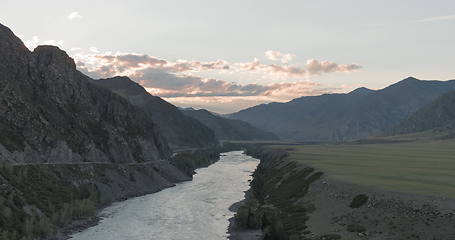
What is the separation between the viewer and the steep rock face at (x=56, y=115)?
11612 centimetres

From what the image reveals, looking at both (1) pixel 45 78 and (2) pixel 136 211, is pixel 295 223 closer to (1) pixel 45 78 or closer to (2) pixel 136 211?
(2) pixel 136 211

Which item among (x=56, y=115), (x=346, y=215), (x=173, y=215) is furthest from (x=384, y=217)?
(x=56, y=115)

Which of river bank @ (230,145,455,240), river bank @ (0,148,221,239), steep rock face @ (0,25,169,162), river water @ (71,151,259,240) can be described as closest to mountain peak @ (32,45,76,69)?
steep rock face @ (0,25,169,162)

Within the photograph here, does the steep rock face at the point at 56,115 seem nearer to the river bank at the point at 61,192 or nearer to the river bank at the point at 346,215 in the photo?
the river bank at the point at 61,192

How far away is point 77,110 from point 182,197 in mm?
54344

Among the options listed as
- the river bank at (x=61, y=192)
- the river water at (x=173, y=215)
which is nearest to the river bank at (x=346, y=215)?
the river water at (x=173, y=215)

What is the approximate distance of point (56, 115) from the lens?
138125mm

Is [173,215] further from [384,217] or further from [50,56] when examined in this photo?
[50,56]

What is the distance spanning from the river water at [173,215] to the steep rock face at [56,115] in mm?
25109

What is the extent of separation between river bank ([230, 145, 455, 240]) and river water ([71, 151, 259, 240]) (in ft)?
24.8

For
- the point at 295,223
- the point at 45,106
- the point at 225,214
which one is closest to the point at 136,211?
the point at 225,214

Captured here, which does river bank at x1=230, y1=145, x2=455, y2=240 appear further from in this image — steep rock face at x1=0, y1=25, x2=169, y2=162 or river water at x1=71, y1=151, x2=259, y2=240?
steep rock face at x1=0, y1=25, x2=169, y2=162

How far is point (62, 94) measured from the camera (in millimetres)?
148750

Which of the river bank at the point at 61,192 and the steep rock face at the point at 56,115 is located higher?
the steep rock face at the point at 56,115
